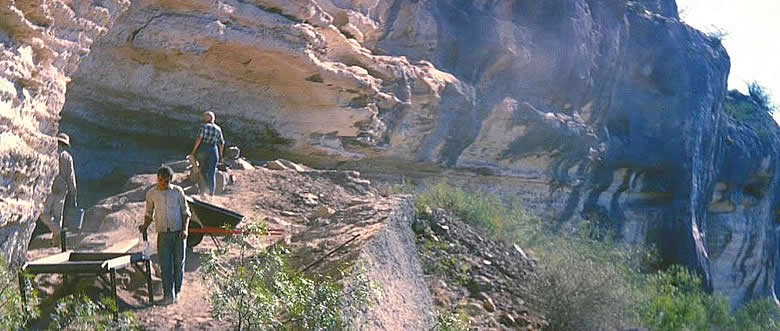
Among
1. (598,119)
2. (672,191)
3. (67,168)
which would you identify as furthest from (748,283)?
(67,168)

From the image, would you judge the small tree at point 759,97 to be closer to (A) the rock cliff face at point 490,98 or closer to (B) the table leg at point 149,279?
(A) the rock cliff face at point 490,98

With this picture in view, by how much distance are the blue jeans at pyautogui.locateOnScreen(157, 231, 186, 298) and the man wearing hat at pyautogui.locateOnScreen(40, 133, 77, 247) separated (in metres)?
1.94

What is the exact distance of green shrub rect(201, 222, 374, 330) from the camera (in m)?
4.03

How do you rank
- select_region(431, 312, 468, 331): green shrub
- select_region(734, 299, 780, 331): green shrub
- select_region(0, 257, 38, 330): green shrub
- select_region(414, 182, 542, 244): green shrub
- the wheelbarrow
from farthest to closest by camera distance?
select_region(734, 299, 780, 331): green shrub < select_region(414, 182, 542, 244): green shrub < the wheelbarrow < select_region(431, 312, 468, 331): green shrub < select_region(0, 257, 38, 330): green shrub

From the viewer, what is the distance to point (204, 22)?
32.5 feet

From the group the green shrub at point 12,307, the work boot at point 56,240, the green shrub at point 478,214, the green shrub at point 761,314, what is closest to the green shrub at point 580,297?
the green shrub at point 478,214

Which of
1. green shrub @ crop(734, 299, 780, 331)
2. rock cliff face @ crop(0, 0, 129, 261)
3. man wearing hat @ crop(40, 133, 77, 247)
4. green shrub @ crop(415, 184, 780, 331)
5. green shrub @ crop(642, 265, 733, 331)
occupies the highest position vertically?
rock cliff face @ crop(0, 0, 129, 261)

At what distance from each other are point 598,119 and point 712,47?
22.7 ft

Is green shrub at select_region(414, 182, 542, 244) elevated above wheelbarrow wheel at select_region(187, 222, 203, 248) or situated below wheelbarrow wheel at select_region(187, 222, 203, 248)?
below

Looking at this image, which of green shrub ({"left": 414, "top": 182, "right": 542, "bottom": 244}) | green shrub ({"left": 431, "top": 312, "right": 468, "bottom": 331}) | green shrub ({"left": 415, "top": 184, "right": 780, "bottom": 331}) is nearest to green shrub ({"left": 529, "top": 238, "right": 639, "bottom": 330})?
green shrub ({"left": 415, "top": 184, "right": 780, "bottom": 331})

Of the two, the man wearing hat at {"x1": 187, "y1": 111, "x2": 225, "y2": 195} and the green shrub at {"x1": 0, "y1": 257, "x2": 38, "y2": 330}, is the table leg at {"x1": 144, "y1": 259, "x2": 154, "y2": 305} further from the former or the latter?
the man wearing hat at {"x1": 187, "y1": 111, "x2": 225, "y2": 195}

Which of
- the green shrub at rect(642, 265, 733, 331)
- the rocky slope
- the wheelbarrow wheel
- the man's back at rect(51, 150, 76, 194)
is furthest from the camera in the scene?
the green shrub at rect(642, 265, 733, 331)

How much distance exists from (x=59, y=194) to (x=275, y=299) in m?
3.42

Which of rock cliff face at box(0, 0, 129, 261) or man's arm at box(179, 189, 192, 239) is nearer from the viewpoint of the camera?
rock cliff face at box(0, 0, 129, 261)
